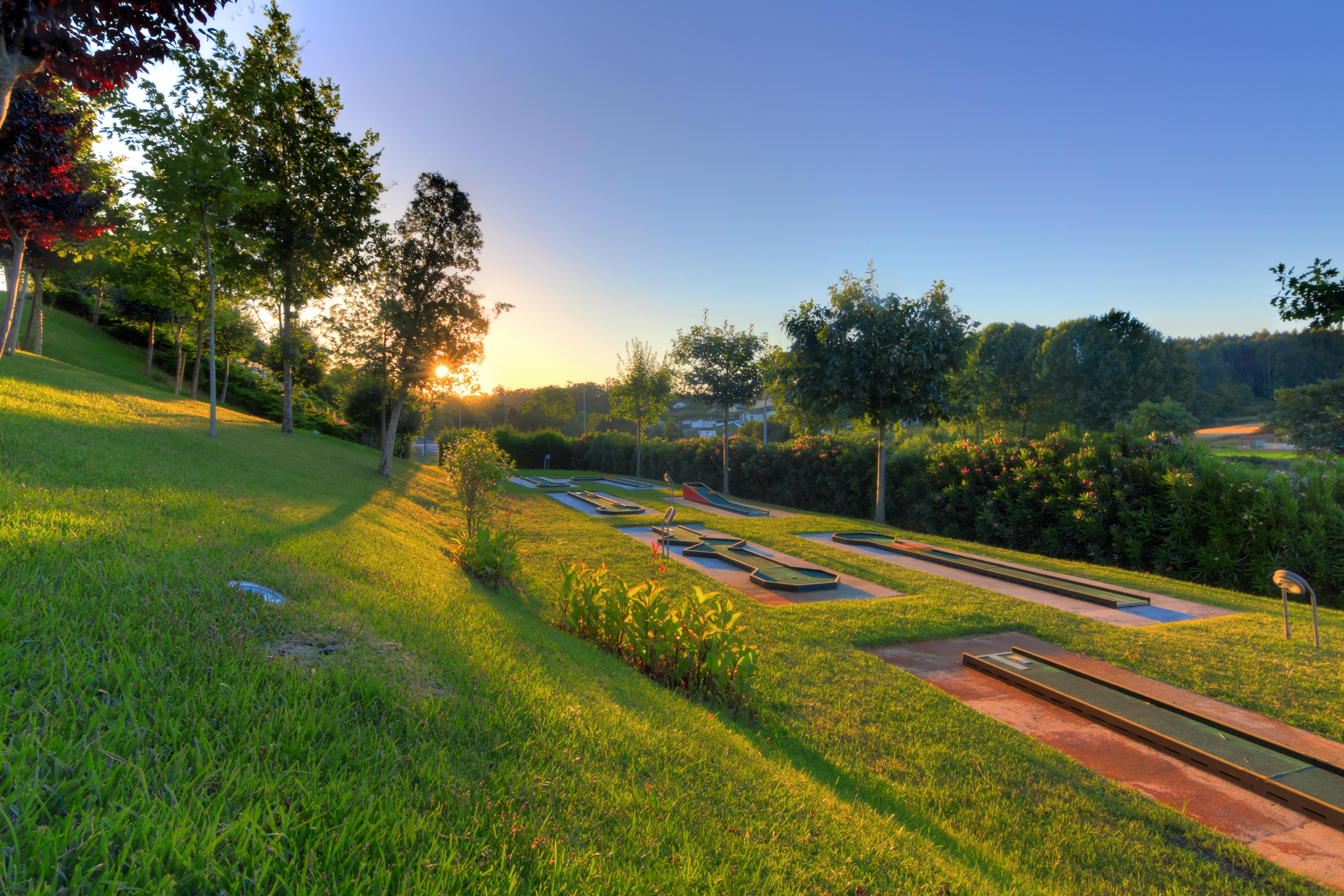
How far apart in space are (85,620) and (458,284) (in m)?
16.5

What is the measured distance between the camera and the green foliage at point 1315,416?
1099 inches

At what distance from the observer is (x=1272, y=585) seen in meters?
8.00

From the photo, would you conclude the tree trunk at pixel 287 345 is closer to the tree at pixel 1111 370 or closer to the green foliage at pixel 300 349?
the green foliage at pixel 300 349

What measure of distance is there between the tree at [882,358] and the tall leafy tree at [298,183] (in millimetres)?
14238

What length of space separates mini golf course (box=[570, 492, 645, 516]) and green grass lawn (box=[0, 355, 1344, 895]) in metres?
9.99

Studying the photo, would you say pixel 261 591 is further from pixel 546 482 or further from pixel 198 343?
pixel 198 343

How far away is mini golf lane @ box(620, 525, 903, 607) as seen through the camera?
298 inches

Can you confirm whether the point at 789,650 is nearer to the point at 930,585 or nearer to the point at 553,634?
the point at 553,634

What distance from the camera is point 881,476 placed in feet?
48.1

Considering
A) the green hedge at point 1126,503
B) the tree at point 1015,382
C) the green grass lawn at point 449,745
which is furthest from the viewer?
the tree at point 1015,382

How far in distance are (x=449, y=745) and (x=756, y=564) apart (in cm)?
743

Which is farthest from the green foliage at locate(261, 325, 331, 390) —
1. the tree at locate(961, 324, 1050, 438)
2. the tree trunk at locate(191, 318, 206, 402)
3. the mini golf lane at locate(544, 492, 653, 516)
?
the tree at locate(961, 324, 1050, 438)

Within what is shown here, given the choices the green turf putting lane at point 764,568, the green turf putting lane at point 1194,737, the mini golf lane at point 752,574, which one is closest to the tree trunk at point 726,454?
the mini golf lane at point 752,574

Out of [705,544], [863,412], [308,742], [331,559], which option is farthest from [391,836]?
[863,412]
